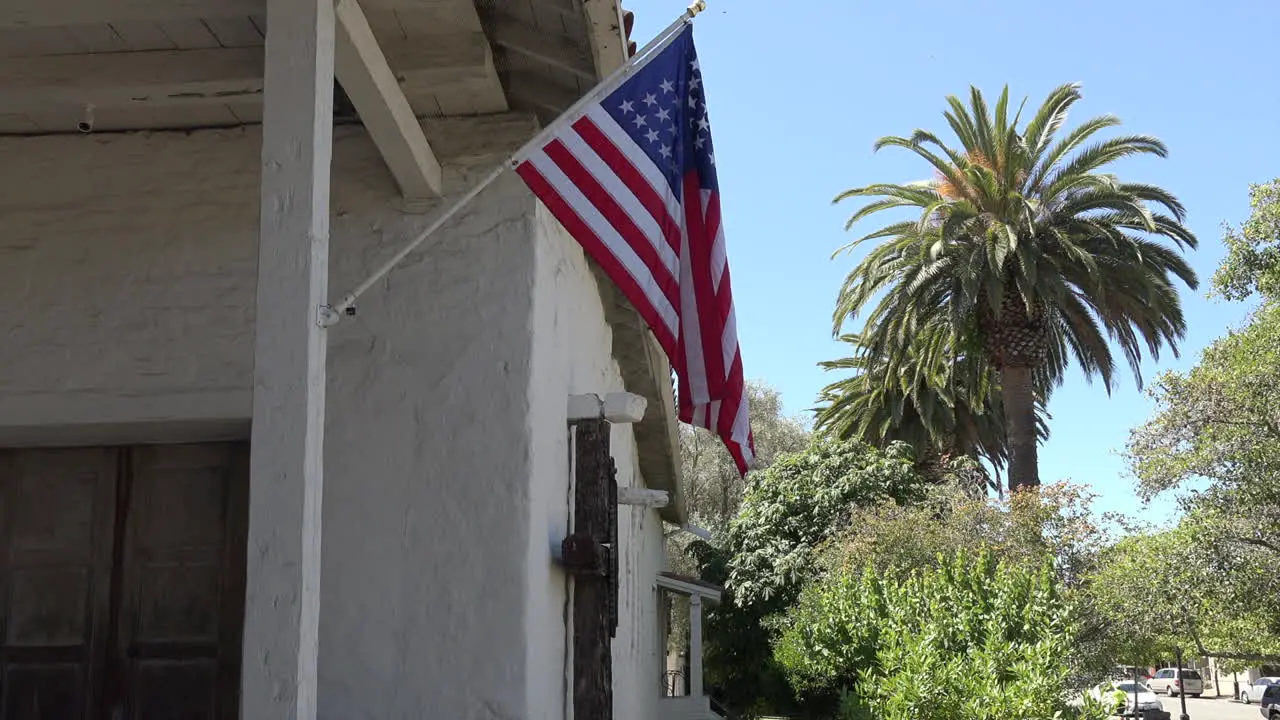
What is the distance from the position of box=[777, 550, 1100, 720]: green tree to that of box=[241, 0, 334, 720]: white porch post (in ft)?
18.9

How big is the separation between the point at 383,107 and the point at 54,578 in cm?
307

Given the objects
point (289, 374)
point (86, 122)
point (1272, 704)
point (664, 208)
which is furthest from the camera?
point (1272, 704)

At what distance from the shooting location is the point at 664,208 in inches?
231

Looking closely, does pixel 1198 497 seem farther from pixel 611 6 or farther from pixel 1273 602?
pixel 611 6

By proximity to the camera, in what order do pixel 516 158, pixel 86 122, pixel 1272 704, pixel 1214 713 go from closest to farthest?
pixel 516 158 → pixel 86 122 → pixel 1272 704 → pixel 1214 713

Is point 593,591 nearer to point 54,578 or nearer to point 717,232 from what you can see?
point 717,232

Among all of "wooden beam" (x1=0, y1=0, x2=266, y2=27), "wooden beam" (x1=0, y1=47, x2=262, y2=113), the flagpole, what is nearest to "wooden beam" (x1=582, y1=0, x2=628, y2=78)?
the flagpole

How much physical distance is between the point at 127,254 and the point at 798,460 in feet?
77.8

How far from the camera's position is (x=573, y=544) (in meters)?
6.33

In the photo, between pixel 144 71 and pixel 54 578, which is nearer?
pixel 144 71

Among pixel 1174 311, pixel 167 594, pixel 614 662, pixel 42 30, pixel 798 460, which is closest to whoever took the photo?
pixel 42 30

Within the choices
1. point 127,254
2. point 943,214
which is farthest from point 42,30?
point 943,214

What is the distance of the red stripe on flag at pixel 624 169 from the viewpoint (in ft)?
17.9

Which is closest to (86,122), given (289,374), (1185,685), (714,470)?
(289,374)
